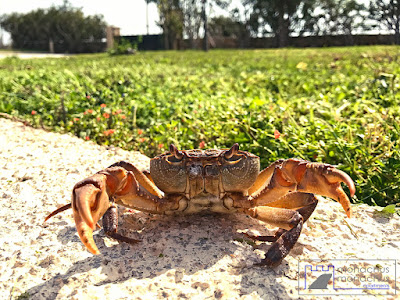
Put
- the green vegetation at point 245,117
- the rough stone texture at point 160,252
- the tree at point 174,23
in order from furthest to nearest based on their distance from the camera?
the tree at point 174,23 < the green vegetation at point 245,117 < the rough stone texture at point 160,252

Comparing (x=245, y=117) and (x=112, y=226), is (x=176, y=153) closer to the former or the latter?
(x=112, y=226)

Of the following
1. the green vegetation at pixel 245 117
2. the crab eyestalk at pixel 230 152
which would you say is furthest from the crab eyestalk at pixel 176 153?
the green vegetation at pixel 245 117

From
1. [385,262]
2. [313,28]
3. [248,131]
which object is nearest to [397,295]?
[385,262]

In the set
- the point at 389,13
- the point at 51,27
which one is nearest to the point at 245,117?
the point at 389,13

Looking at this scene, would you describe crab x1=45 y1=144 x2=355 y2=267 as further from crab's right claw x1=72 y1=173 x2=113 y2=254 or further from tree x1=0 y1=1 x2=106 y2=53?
tree x1=0 y1=1 x2=106 y2=53

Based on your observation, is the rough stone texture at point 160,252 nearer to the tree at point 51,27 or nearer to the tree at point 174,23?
the tree at point 174,23

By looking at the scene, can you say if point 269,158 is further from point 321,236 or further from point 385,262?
point 385,262

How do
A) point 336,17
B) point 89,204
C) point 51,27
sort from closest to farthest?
point 89,204 → point 336,17 → point 51,27
